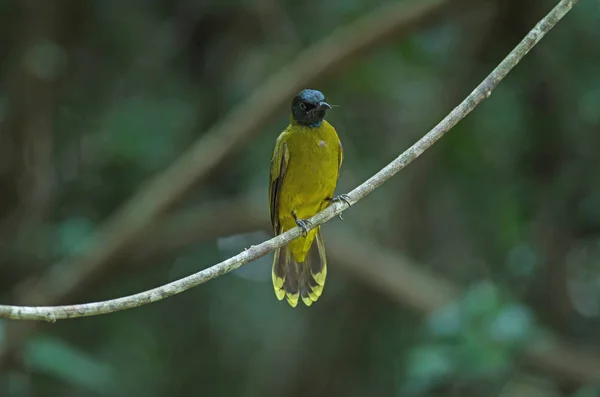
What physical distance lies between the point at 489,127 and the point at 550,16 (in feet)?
10.7

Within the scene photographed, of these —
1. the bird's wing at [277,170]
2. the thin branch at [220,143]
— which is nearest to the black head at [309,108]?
the bird's wing at [277,170]

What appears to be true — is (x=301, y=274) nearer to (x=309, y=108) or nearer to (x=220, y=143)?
(x=309, y=108)

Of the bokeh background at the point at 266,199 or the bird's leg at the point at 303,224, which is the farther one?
A: the bokeh background at the point at 266,199

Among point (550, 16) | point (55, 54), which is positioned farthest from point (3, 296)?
point (550, 16)

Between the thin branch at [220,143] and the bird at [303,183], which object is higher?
the thin branch at [220,143]

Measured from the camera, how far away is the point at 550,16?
2.98 m

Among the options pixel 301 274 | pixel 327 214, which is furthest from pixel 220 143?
pixel 327 214

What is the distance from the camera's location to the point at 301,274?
14.0ft

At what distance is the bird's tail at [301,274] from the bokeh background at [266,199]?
840 mm

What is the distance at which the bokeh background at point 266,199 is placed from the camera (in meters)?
5.55

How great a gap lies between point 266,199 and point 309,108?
1875 mm

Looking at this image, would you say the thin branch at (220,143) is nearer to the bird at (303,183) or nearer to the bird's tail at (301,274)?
the bird at (303,183)

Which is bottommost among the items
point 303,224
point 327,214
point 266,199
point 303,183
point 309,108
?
point 327,214

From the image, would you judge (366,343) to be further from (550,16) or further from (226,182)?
(550,16)
